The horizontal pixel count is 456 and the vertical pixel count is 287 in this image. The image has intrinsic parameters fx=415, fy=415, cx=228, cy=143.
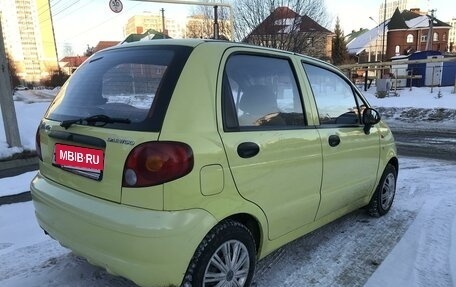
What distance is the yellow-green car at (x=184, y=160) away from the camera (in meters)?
2.32

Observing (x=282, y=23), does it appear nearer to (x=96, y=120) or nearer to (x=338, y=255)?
(x=338, y=255)

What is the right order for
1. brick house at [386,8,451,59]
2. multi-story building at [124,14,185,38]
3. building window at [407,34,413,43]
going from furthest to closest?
building window at [407,34,413,43], brick house at [386,8,451,59], multi-story building at [124,14,185,38]

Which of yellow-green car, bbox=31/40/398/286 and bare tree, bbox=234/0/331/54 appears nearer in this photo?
yellow-green car, bbox=31/40/398/286

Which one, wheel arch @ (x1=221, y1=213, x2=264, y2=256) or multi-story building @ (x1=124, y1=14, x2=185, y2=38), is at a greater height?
multi-story building @ (x1=124, y1=14, x2=185, y2=38)

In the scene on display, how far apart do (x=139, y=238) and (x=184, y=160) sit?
49cm

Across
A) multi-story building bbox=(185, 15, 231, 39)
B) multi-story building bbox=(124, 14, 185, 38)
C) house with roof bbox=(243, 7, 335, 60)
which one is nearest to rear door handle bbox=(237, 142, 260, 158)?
house with roof bbox=(243, 7, 335, 60)

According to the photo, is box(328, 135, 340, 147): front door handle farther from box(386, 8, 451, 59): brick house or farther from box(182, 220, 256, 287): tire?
box(386, 8, 451, 59): brick house

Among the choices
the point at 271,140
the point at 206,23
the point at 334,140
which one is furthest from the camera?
the point at 206,23

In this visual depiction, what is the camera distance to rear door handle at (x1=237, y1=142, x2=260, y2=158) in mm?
2613

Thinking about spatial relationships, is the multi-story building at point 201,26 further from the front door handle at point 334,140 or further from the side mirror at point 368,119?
the front door handle at point 334,140

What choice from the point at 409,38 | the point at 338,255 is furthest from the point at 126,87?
the point at 409,38

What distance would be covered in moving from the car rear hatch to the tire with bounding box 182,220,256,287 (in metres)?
0.61

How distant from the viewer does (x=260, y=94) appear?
3.00 metres

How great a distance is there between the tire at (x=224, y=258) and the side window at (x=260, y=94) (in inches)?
26.1
